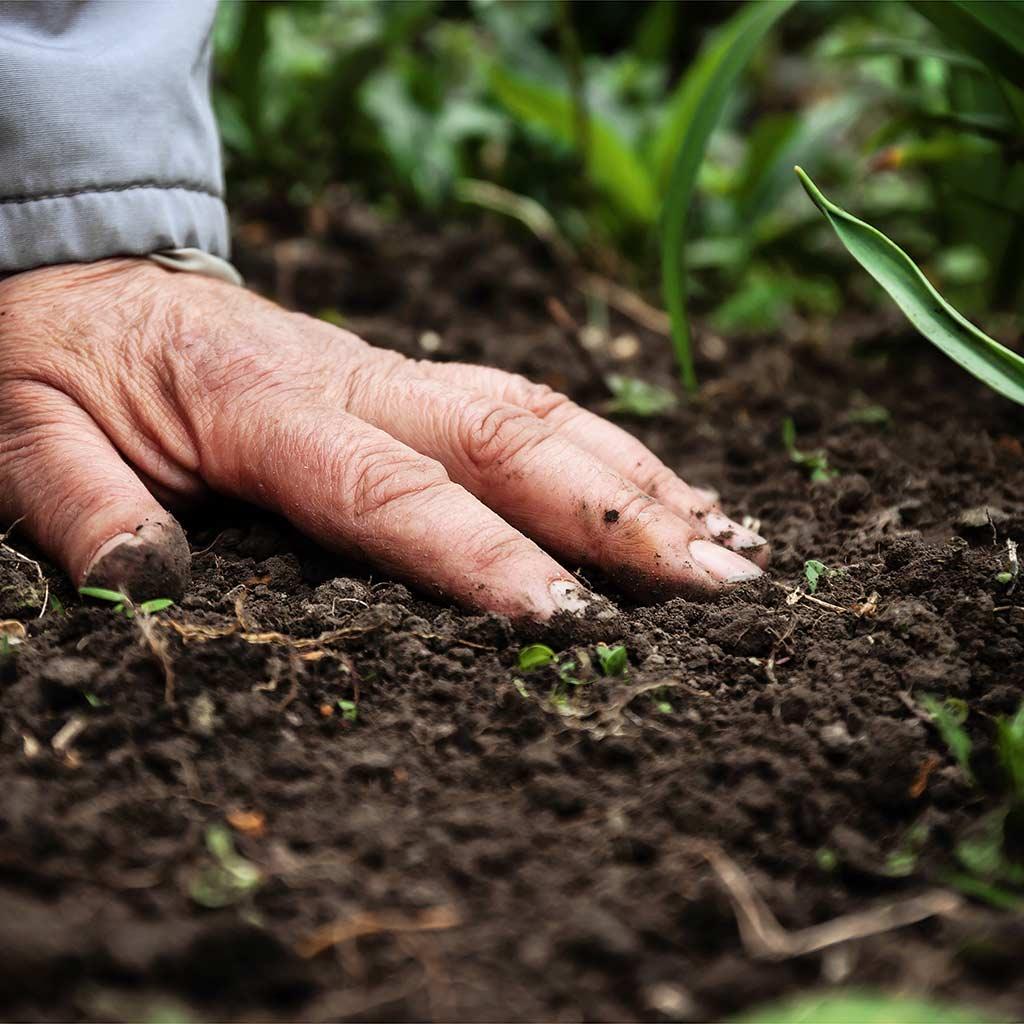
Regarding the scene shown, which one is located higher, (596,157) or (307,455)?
(596,157)

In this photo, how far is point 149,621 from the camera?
982 mm

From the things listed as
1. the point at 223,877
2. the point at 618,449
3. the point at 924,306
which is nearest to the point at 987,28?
the point at 924,306

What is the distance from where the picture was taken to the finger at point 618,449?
1.30m

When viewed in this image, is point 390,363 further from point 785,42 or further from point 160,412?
point 785,42

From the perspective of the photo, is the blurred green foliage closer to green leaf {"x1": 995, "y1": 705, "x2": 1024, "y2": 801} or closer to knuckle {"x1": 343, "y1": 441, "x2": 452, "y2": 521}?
knuckle {"x1": 343, "y1": 441, "x2": 452, "y2": 521}

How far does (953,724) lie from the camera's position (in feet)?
3.10

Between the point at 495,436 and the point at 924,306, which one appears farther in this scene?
the point at 495,436

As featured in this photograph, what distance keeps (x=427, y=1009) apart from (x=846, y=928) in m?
0.30

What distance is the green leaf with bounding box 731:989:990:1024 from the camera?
66 centimetres

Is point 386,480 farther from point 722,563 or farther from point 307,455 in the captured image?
A: point 722,563

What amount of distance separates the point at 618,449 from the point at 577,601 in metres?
0.35

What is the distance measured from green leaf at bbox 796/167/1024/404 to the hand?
0.32m

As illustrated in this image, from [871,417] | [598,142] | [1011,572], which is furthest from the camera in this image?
[598,142]

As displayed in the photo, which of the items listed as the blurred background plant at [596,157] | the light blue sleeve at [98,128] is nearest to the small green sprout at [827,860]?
the light blue sleeve at [98,128]
